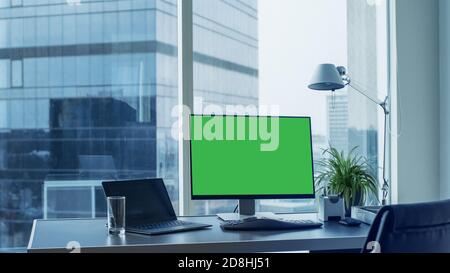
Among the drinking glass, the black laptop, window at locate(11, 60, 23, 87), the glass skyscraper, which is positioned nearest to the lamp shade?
the glass skyscraper

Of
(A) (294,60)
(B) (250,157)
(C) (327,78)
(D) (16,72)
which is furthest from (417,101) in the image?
(D) (16,72)

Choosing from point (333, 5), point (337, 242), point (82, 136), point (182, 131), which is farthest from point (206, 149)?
point (333, 5)

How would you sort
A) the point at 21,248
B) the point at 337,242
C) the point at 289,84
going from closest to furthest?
the point at 337,242
the point at 21,248
the point at 289,84

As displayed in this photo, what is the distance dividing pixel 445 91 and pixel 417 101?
0.19 meters

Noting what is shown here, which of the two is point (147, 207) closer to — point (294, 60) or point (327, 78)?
point (327, 78)

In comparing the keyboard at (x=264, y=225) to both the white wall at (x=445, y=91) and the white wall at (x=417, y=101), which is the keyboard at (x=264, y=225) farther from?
the white wall at (x=445, y=91)

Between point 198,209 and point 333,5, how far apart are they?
5.49 ft

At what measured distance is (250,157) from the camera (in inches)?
89.5

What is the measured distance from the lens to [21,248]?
10.0ft

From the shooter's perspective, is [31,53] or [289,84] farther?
[289,84]

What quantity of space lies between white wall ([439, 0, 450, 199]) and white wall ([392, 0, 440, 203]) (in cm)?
4

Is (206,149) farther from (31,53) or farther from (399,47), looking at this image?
(399,47)

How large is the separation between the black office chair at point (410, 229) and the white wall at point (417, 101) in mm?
2176

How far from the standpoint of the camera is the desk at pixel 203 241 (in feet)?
5.71
